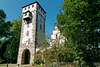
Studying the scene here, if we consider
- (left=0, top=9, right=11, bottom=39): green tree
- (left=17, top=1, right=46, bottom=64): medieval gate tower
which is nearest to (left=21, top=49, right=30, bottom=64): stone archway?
(left=17, top=1, right=46, bottom=64): medieval gate tower

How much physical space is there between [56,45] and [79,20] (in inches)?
144

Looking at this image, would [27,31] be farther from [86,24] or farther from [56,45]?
[86,24]

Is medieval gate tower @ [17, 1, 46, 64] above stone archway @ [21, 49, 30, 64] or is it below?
above

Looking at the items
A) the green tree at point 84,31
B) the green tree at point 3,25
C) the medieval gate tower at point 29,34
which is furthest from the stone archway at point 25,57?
the green tree at point 84,31

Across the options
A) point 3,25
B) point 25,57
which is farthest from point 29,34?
point 3,25

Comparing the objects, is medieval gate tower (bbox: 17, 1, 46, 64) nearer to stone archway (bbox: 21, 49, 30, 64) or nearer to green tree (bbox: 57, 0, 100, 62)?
stone archway (bbox: 21, 49, 30, 64)

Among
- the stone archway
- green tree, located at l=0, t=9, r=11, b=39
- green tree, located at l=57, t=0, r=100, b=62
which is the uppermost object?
green tree, located at l=0, t=9, r=11, b=39

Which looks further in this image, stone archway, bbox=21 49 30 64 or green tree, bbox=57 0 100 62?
stone archway, bbox=21 49 30 64

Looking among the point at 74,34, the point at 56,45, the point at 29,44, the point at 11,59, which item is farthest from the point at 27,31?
the point at 74,34

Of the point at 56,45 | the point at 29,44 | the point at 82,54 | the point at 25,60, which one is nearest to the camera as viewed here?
the point at 82,54

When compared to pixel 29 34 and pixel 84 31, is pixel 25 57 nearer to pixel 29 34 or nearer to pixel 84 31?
pixel 29 34

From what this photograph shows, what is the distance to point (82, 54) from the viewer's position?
23.9ft

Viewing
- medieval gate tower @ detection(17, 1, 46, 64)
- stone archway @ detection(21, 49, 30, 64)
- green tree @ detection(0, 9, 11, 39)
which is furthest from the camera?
green tree @ detection(0, 9, 11, 39)

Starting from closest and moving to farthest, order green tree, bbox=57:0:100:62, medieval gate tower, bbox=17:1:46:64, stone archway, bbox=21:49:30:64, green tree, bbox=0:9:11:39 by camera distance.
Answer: green tree, bbox=57:0:100:62 < medieval gate tower, bbox=17:1:46:64 < stone archway, bbox=21:49:30:64 < green tree, bbox=0:9:11:39
